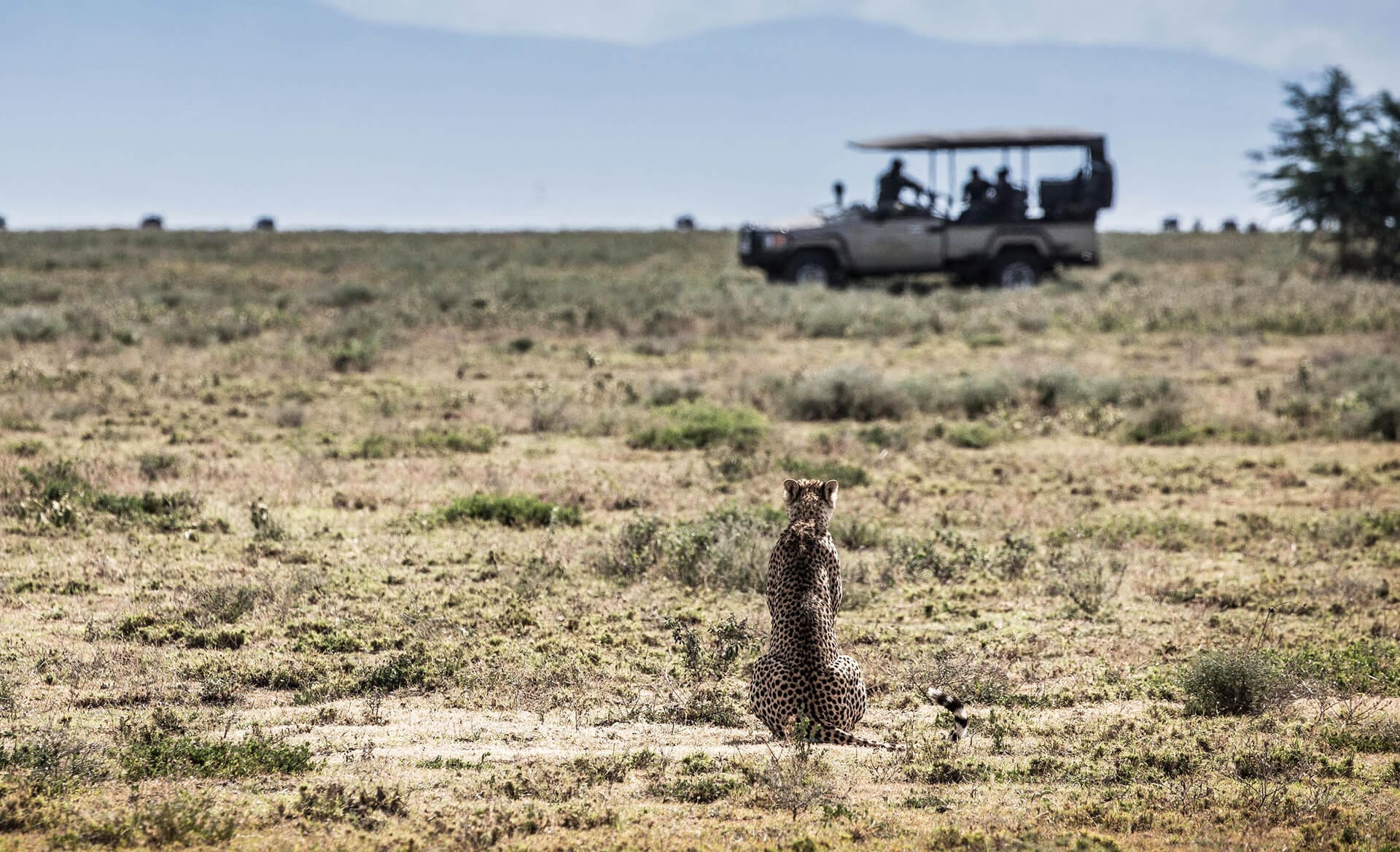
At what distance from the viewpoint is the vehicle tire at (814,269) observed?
30.0 m

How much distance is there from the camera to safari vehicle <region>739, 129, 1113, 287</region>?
29391mm

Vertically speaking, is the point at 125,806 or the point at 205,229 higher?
the point at 205,229

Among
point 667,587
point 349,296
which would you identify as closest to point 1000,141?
point 349,296

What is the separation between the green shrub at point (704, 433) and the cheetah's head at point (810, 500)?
298 inches

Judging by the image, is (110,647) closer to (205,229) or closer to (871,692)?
(871,692)

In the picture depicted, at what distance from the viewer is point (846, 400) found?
16594 mm

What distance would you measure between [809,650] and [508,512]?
17.4 feet

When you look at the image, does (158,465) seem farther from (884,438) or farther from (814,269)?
(814,269)

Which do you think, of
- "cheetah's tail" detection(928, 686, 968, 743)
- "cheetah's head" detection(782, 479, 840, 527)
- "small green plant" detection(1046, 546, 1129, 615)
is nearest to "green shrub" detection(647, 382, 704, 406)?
"small green plant" detection(1046, 546, 1129, 615)

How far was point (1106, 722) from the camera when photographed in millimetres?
6637

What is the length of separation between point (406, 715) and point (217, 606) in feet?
7.38

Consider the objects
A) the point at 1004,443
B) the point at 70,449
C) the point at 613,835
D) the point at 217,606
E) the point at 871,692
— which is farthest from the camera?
the point at 1004,443

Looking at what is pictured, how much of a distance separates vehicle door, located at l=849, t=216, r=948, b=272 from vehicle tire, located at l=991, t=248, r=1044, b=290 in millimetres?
1301

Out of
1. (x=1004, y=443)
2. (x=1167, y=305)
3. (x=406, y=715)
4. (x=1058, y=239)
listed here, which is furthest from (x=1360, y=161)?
(x=406, y=715)
